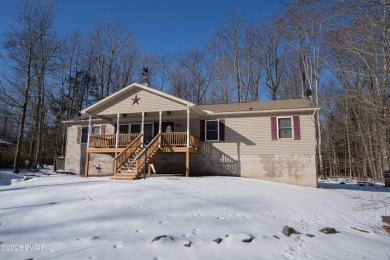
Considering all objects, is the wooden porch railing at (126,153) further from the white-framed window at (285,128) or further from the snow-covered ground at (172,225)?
the white-framed window at (285,128)

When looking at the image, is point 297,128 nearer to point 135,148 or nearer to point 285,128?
point 285,128

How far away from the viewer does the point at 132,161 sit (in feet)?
42.2

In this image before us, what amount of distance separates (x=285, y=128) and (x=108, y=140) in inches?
417

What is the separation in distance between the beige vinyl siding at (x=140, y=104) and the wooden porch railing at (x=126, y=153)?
1970 millimetres

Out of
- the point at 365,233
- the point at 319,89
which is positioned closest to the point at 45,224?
the point at 365,233

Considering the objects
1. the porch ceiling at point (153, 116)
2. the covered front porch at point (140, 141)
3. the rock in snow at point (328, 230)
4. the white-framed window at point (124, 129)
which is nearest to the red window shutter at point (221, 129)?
the covered front porch at point (140, 141)

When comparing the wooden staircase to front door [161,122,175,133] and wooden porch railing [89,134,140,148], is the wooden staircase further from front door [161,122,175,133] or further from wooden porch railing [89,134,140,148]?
front door [161,122,175,133]

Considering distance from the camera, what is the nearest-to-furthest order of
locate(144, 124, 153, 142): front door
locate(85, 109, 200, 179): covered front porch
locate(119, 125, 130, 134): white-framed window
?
locate(85, 109, 200, 179): covered front porch
locate(144, 124, 153, 142): front door
locate(119, 125, 130, 134): white-framed window

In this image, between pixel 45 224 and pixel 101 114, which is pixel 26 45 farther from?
pixel 45 224

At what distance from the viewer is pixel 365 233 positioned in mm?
6391

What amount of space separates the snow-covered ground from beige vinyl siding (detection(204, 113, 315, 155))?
527 centimetres

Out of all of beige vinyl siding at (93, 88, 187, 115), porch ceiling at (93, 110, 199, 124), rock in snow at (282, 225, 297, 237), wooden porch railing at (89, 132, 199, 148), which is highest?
beige vinyl siding at (93, 88, 187, 115)

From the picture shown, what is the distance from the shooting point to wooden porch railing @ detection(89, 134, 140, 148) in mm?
14680

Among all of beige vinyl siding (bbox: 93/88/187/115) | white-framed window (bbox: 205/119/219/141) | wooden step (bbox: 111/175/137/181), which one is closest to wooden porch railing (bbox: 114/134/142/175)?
wooden step (bbox: 111/175/137/181)
